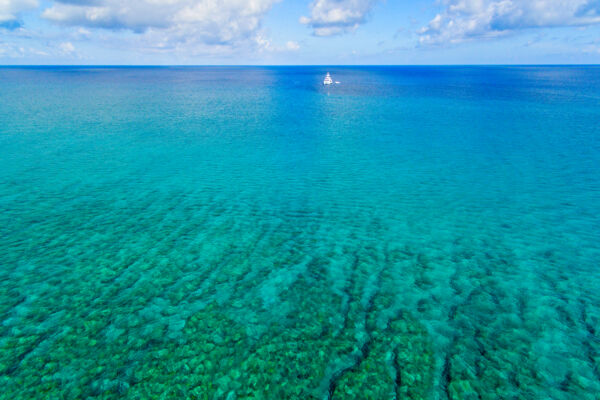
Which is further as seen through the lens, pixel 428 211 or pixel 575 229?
pixel 428 211

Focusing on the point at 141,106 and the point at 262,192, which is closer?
the point at 262,192

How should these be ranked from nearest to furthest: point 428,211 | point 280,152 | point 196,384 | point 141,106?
point 196,384 < point 428,211 < point 280,152 < point 141,106

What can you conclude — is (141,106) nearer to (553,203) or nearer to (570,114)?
(553,203)

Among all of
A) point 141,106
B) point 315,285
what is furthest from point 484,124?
point 141,106

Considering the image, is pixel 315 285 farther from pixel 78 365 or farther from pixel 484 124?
pixel 484 124

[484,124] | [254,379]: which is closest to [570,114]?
[484,124]

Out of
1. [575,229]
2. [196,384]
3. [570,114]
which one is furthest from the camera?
[570,114]
